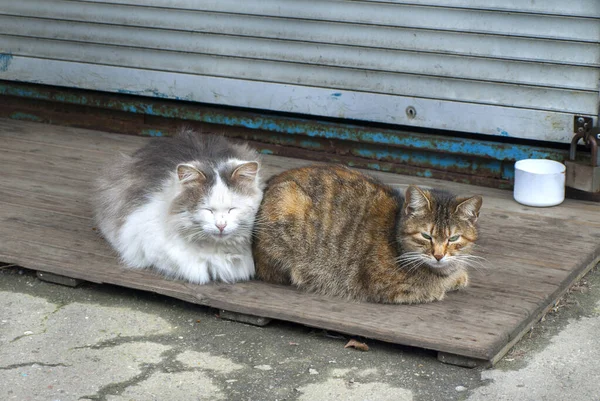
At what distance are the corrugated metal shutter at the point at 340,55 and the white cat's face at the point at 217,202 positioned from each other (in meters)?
2.09

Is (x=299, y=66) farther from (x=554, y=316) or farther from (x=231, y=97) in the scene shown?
(x=554, y=316)

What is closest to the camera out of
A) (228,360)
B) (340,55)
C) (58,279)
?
(228,360)

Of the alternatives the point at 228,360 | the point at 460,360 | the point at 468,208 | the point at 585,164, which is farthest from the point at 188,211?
the point at 585,164

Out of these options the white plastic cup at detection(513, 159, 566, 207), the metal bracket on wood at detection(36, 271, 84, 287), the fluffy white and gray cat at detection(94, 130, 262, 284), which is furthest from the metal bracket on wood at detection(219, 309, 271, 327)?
the white plastic cup at detection(513, 159, 566, 207)

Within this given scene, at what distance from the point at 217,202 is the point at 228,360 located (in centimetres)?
78

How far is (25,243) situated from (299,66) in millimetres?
2492

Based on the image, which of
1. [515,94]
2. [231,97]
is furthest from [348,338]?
[231,97]

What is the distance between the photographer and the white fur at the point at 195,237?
14.8 feet

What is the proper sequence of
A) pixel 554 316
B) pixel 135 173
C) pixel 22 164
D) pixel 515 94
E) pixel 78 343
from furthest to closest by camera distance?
pixel 22 164, pixel 515 94, pixel 135 173, pixel 554 316, pixel 78 343

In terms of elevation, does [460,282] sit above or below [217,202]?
below

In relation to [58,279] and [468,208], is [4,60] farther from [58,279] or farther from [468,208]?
[468,208]

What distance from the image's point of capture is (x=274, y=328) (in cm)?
450

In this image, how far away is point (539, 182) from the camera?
582 cm

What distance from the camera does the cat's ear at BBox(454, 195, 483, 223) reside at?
4293mm
